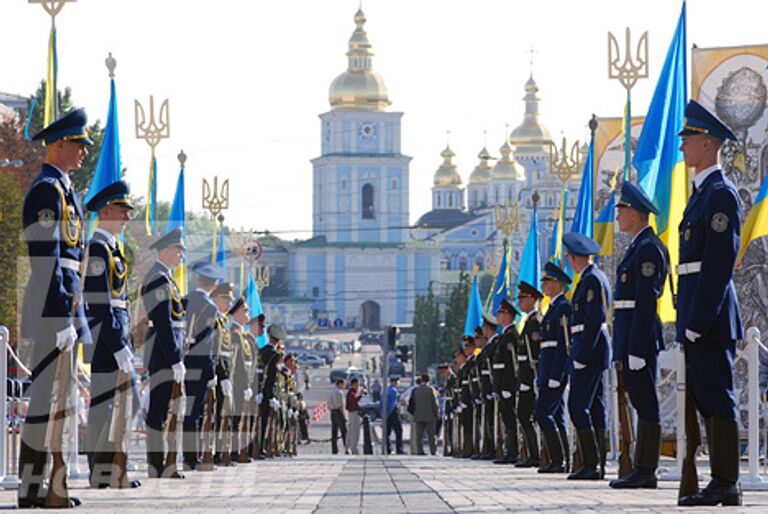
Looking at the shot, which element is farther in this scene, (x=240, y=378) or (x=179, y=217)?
(x=179, y=217)

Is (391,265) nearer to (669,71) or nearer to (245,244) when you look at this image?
(245,244)

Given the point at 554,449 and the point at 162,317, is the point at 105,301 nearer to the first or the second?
the point at 162,317

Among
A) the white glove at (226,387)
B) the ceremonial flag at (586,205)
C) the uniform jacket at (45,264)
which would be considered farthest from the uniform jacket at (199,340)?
the ceremonial flag at (586,205)

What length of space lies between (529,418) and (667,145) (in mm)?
3149

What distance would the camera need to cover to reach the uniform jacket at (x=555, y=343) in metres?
15.4

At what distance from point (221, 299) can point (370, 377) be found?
88678mm

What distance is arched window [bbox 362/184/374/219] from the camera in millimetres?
163125

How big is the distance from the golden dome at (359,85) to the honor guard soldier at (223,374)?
14295cm

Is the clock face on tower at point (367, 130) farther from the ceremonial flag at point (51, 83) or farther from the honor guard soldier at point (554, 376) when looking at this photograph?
the honor guard soldier at point (554, 376)

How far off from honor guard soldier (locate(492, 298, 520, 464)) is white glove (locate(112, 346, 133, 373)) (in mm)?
8316

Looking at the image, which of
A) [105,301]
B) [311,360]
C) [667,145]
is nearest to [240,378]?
[667,145]

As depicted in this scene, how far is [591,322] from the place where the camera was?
45.3ft

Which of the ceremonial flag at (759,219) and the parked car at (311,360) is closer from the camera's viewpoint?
the ceremonial flag at (759,219)

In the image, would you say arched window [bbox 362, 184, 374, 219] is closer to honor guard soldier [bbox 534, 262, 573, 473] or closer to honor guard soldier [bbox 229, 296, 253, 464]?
honor guard soldier [bbox 229, 296, 253, 464]
